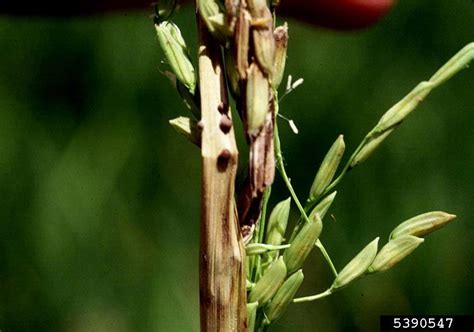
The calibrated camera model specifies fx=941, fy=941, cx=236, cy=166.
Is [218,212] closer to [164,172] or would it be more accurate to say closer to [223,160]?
[223,160]

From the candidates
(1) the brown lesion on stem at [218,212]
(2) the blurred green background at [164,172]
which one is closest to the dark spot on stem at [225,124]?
(1) the brown lesion on stem at [218,212]

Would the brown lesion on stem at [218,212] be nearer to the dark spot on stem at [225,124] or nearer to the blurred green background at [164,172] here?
the dark spot on stem at [225,124]

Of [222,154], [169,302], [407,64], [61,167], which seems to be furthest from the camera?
[407,64]

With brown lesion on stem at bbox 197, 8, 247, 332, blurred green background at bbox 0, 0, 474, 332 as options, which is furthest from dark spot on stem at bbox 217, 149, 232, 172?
blurred green background at bbox 0, 0, 474, 332

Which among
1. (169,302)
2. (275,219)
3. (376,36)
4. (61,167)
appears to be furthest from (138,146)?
(275,219)

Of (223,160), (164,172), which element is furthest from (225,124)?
(164,172)

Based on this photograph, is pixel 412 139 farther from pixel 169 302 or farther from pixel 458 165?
pixel 169 302

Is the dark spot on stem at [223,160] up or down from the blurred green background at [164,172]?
up

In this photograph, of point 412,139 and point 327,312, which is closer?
point 327,312

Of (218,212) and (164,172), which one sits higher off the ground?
(218,212)
